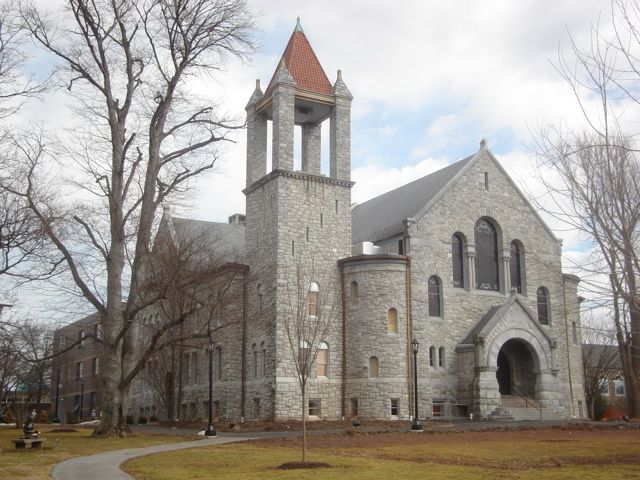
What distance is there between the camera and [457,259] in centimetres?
4475

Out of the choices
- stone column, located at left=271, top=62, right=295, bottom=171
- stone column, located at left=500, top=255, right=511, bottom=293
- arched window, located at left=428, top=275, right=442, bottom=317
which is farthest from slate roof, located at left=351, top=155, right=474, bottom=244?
Result: stone column, located at left=271, top=62, right=295, bottom=171

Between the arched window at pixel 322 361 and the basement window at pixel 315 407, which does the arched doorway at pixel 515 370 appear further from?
the basement window at pixel 315 407

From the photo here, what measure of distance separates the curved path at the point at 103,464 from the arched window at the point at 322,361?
14.5m

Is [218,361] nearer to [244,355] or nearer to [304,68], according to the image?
[244,355]

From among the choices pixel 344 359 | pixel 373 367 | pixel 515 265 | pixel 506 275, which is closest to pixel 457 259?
pixel 506 275

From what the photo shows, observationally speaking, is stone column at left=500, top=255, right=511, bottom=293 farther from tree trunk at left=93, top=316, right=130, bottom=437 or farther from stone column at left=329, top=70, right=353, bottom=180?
tree trunk at left=93, top=316, right=130, bottom=437

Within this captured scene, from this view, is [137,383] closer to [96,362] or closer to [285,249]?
[285,249]

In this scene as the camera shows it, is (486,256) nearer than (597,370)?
Yes

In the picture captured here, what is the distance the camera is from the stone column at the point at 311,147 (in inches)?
1801

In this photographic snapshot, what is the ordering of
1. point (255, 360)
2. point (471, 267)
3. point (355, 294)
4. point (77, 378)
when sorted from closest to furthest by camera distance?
point (355, 294), point (255, 360), point (471, 267), point (77, 378)

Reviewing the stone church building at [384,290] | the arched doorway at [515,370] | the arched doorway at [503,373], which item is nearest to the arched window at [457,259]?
the stone church building at [384,290]

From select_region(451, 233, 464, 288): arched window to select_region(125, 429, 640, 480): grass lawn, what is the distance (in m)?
16.3

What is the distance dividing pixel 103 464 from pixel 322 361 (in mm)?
22283

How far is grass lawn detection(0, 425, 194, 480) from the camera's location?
662 inches
